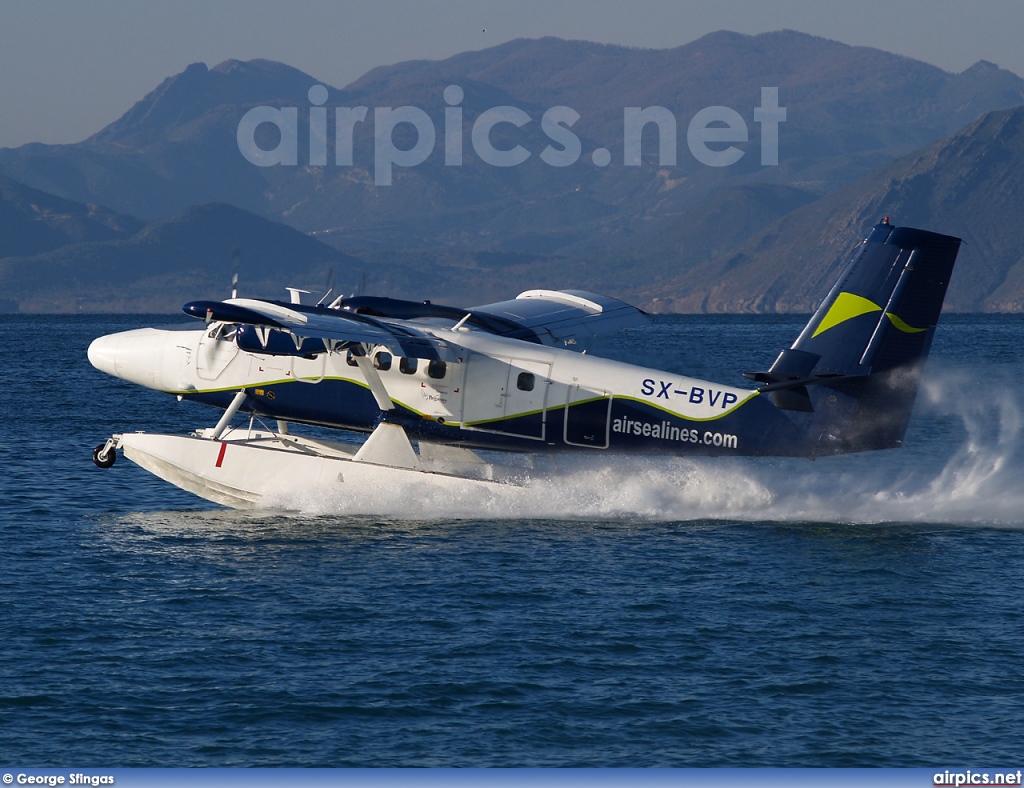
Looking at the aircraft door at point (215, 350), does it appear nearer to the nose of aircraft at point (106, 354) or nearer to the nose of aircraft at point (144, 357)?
the nose of aircraft at point (144, 357)

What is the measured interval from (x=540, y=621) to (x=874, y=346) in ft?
31.5

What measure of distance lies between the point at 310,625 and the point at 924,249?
14244mm

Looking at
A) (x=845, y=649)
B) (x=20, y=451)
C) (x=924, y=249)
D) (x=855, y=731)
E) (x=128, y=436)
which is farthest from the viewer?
(x=20, y=451)

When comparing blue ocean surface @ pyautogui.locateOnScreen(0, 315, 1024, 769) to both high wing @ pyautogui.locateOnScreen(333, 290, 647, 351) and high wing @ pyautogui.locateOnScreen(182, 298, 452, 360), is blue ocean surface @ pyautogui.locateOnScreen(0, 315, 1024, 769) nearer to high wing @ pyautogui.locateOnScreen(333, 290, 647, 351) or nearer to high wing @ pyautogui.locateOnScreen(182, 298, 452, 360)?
high wing @ pyautogui.locateOnScreen(333, 290, 647, 351)

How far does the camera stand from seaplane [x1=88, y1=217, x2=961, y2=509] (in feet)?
83.7

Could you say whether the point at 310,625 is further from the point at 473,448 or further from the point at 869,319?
the point at 869,319

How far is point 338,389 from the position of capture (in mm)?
28891

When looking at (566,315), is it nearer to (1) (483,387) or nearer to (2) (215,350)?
(1) (483,387)

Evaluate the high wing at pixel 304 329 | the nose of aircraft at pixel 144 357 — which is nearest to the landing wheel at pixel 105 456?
the nose of aircraft at pixel 144 357

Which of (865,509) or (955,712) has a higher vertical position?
(865,509)

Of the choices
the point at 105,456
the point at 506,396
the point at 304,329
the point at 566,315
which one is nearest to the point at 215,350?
the point at 105,456

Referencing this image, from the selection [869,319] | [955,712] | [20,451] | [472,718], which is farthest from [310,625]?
[20,451]

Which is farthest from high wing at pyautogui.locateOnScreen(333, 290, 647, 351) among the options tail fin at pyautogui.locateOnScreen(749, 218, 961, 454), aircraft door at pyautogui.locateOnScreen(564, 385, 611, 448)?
tail fin at pyautogui.locateOnScreen(749, 218, 961, 454)

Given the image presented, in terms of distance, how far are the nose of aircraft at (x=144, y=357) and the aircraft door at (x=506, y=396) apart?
729 cm
